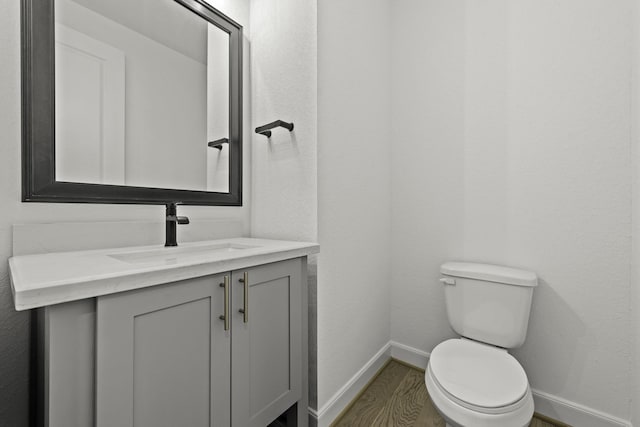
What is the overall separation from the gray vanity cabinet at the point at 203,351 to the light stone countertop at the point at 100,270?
0.11ft

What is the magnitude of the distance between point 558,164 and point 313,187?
1179 mm

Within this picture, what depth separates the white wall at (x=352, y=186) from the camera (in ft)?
4.29

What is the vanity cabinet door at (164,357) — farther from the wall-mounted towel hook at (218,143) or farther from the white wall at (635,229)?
the white wall at (635,229)

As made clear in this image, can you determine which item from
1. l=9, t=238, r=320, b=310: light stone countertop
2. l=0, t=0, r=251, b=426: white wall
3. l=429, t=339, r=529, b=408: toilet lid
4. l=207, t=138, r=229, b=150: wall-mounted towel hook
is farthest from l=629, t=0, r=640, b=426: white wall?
l=0, t=0, r=251, b=426: white wall

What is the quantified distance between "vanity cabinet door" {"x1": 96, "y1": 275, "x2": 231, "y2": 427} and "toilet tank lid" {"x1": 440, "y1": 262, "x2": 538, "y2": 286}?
3.81 feet

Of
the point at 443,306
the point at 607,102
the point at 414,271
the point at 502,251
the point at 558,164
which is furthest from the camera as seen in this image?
the point at 414,271

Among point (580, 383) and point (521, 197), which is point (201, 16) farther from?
point (580, 383)

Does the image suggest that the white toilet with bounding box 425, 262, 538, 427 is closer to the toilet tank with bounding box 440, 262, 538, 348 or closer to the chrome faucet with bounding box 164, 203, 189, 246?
the toilet tank with bounding box 440, 262, 538, 348

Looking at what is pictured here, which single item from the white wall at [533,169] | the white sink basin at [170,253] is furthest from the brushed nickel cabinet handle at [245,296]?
the white wall at [533,169]

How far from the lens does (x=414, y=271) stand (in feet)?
5.83

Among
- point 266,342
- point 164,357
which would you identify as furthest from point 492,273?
point 164,357

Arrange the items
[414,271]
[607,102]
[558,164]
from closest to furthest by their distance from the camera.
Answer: [607,102], [558,164], [414,271]

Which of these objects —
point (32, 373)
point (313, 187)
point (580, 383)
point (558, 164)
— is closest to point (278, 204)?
point (313, 187)

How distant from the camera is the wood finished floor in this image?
133 centimetres
